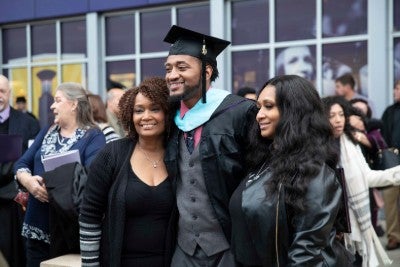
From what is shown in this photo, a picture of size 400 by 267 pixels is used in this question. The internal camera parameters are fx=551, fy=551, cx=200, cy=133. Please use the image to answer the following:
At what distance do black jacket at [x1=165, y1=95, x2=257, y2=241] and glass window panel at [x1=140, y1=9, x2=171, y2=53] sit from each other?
8.56m

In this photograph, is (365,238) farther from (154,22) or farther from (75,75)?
(75,75)

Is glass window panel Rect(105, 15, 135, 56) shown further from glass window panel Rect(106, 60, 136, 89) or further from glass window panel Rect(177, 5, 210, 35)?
glass window panel Rect(177, 5, 210, 35)

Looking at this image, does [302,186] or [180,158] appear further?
[180,158]

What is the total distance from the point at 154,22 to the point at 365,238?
8.11m

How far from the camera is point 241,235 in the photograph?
2635mm

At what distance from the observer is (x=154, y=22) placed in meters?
11.5

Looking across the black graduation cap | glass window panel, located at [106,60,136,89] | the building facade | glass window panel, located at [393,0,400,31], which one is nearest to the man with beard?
the black graduation cap

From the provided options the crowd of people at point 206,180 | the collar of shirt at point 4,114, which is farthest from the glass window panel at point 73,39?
the crowd of people at point 206,180

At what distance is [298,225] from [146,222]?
36.3 inches

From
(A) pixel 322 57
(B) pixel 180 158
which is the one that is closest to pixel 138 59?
(A) pixel 322 57

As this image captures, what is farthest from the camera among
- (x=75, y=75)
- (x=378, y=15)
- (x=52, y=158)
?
(x=75, y=75)

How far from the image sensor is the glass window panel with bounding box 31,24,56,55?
41.9 ft

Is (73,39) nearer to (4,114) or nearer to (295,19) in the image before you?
(295,19)

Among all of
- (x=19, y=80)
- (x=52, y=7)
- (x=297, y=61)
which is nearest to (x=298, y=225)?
(x=297, y=61)
